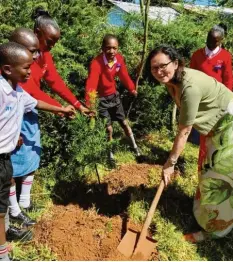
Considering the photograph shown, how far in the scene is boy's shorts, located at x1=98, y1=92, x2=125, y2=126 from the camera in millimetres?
4645

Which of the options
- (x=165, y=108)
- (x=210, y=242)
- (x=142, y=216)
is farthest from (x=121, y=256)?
(x=165, y=108)

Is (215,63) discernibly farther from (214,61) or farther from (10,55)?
(10,55)

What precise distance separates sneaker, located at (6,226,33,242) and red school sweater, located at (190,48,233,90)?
9.91ft

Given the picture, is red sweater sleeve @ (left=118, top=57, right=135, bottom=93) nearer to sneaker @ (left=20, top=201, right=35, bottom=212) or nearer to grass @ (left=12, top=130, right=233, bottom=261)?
grass @ (left=12, top=130, right=233, bottom=261)

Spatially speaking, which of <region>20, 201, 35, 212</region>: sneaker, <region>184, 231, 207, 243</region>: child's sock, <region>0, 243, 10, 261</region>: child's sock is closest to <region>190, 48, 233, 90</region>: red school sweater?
<region>184, 231, 207, 243</region>: child's sock

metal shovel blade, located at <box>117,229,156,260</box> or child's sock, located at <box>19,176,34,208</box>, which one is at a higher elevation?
child's sock, located at <box>19,176,34,208</box>

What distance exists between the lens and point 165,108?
5.85 metres

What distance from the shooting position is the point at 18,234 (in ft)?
11.1

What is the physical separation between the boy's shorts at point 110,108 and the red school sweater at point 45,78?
2.74 feet

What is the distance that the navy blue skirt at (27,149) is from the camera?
3.31m

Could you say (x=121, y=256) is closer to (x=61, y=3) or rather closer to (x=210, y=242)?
(x=210, y=242)

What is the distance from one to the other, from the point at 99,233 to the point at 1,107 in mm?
1604

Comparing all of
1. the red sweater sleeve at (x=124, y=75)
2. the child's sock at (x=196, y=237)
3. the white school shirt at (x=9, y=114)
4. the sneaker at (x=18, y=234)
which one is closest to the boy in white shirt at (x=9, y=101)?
the white school shirt at (x=9, y=114)

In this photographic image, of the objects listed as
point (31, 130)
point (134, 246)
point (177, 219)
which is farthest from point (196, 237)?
point (31, 130)
